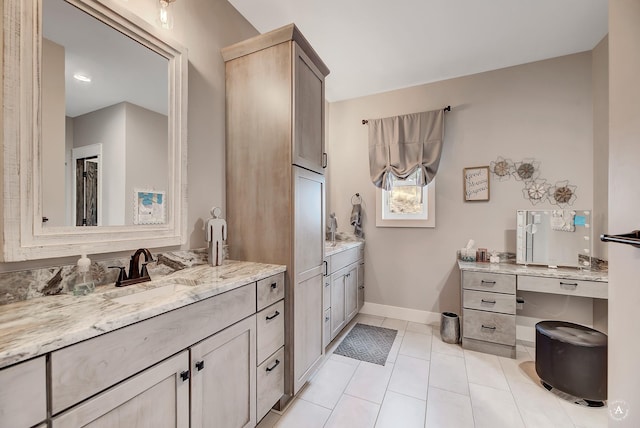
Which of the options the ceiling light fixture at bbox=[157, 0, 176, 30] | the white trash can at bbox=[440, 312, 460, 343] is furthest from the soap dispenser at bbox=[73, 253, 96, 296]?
the white trash can at bbox=[440, 312, 460, 343]

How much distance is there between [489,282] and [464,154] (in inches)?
57.0

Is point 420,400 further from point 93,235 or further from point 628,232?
point 93,235

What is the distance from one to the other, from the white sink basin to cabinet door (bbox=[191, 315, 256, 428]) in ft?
1.10

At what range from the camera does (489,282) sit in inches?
96.2

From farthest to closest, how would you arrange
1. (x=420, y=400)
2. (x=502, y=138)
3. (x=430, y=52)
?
(x=502, y=138) < (x=430, y=52) < (x=420, y=400)

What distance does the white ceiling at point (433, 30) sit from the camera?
203 cm

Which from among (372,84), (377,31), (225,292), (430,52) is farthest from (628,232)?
(372,84)

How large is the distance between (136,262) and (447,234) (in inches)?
118

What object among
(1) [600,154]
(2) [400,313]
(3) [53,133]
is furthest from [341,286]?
(1) [600,154]

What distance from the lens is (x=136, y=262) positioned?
1.35m

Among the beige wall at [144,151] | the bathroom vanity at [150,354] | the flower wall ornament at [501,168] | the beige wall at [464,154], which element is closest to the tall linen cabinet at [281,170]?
the bathroom vanity at [150,354]

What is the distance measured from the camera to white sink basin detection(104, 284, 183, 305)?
44.9 inches

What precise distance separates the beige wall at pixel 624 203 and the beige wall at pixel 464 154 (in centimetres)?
225

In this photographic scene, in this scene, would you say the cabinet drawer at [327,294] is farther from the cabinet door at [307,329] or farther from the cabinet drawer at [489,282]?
the cabinet drawer at [489,282]
